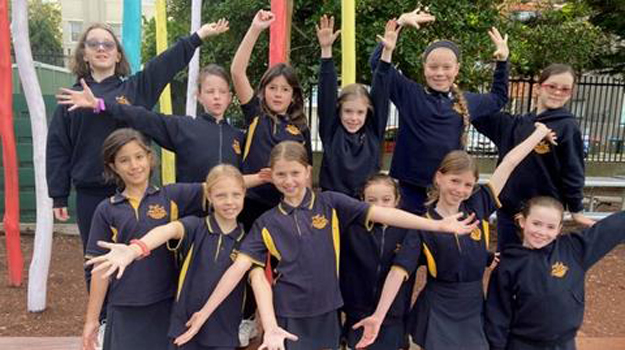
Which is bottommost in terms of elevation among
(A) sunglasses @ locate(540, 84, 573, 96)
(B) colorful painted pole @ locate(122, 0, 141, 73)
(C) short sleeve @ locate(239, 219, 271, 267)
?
(C) short sleeve @ locate(239, 219, 271, 267)

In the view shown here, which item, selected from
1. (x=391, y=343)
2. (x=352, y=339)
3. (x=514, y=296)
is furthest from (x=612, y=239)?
(x=352, y=339)

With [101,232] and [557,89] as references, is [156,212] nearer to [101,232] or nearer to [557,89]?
[101,232]

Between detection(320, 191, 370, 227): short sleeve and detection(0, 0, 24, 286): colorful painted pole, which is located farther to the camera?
detection(0, 0, 24, 286): colorful painted pole

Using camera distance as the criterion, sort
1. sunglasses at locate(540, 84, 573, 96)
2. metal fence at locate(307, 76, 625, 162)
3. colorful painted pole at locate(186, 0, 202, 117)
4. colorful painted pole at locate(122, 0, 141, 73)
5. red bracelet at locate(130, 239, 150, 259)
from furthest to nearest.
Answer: metal fence at locate(307, 76, 625, 162) < colorful painted pole at locate(186, 0, 202, 117) < colorful painted pole at locate(122, 0, 141, 73) < sunglasses at locate(540, 84, 573, 96) < red bracelet at locate(130, 239, 150, 259)

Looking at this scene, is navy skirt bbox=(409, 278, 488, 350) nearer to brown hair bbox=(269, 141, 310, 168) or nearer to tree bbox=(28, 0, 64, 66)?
brown hair bbox=(269, 141, 310, 168)

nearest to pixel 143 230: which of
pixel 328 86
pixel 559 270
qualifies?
pixel 328 86

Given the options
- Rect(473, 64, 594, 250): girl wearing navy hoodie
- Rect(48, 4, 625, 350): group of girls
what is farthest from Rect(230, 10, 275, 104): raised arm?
Rect(473, 64, 594, 250): girl wearing navy hoodie

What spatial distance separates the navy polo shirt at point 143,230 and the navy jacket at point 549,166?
5.87 feet

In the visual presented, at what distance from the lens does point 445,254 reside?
2.79 m

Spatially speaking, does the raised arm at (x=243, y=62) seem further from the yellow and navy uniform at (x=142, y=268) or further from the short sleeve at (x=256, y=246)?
the short sleeve at (x=256, y=246)

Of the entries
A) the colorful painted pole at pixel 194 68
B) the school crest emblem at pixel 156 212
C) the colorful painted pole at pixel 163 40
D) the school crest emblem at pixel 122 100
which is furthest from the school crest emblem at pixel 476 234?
the colorful painted pole at pixel 194 68

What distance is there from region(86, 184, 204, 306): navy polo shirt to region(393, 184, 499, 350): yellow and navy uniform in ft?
3.57

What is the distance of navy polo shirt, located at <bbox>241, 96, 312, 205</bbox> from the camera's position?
3039mm

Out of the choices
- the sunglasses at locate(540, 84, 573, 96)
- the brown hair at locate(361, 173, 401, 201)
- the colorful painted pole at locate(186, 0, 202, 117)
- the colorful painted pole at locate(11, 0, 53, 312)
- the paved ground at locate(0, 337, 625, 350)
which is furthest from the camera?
the colorful painted pole at locate(186, 0, 202, 117)
